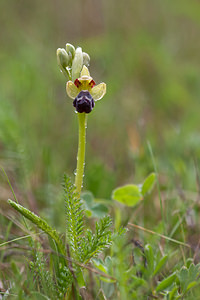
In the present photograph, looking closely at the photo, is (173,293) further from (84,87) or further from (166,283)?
(84,87)

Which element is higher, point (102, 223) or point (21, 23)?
point (21, 23)

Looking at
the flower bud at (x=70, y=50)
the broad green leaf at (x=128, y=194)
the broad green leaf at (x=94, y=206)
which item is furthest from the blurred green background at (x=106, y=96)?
the flower bud at (x=70, y=50)

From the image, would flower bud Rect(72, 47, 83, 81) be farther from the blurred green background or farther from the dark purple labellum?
the blurred green background

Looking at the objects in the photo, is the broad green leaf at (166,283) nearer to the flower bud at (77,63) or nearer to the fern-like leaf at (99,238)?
the fern-like leaf at (99,238)

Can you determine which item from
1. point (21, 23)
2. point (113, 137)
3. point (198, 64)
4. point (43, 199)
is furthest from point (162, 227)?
point (21, 23)

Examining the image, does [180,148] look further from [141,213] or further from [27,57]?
[27,57]

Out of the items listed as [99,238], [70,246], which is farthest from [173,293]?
[70,246]
